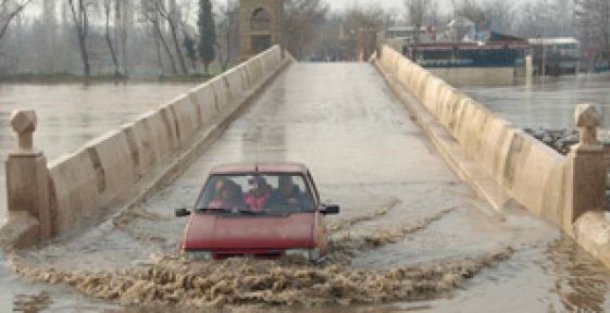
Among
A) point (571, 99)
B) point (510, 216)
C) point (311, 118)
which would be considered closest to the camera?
point (510, 216)

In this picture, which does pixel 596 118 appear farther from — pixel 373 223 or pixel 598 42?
pixel 598 42

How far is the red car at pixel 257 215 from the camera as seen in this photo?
1035cm

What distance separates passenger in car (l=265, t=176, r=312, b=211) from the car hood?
0.27m

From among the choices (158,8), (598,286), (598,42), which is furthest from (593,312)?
(598,42)

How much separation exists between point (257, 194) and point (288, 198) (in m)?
0.34

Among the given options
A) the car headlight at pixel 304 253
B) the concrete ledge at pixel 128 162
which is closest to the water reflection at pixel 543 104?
the concrete ledge at pixel 128 162

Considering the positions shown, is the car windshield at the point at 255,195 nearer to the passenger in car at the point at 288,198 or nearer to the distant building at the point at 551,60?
the passenger in car at the point at 288,198

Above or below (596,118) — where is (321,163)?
below

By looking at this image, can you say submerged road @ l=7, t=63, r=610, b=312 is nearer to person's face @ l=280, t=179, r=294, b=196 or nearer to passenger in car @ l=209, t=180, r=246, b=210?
person's face @ l=280, t=179, r=294, b=196

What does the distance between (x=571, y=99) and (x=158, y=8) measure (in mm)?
54682

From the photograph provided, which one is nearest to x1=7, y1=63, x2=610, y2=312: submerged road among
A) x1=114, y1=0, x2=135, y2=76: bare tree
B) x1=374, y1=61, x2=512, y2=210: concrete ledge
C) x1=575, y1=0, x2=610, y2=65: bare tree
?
x1=374, y1=61, x2=512, y2=210: concrete ledge

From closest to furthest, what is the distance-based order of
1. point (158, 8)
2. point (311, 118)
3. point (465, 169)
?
point (465, 169) < point (311, 118) < point (158, 8)

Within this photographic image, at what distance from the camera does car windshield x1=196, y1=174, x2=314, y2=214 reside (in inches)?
443

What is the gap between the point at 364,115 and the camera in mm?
28875
